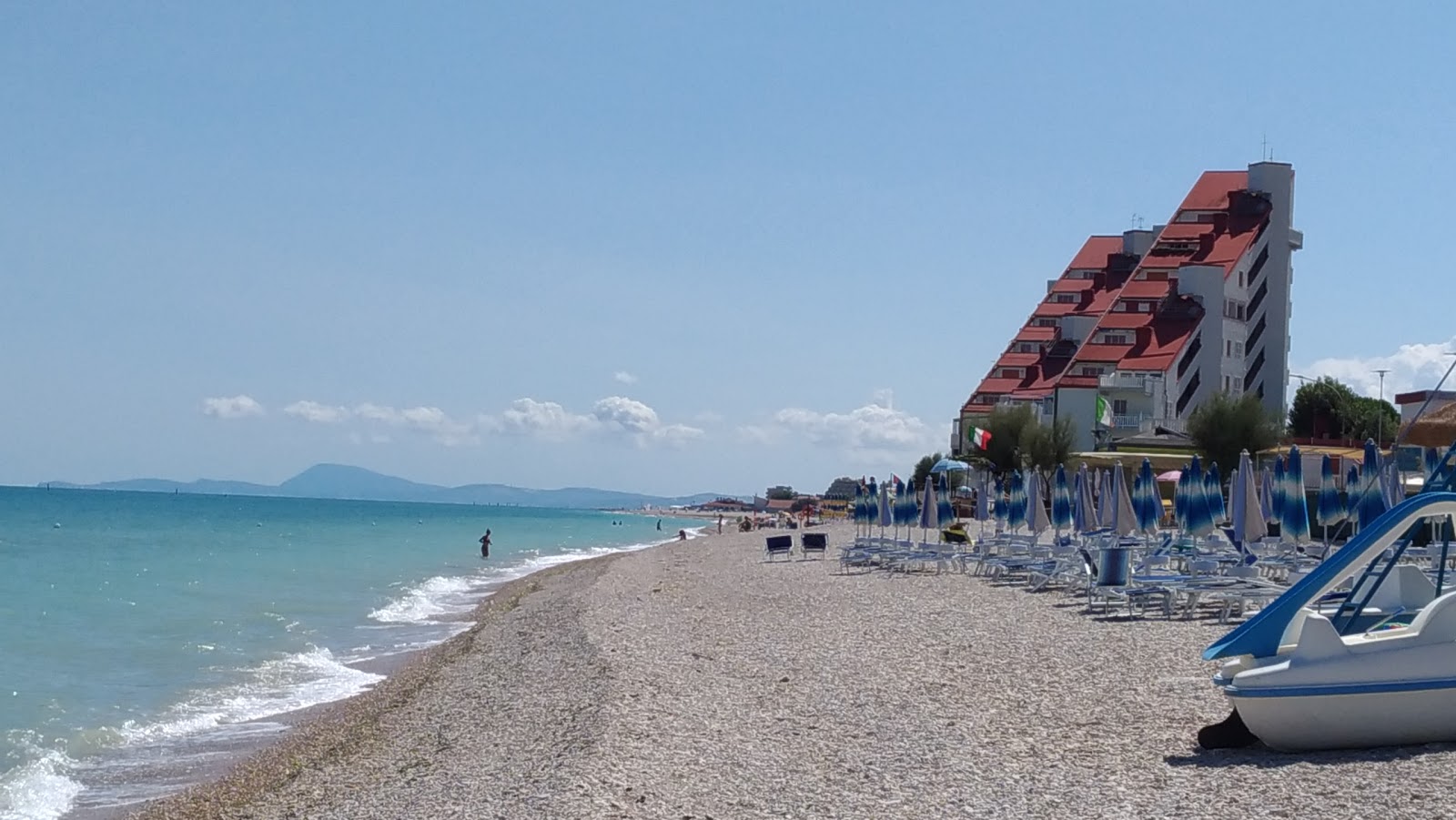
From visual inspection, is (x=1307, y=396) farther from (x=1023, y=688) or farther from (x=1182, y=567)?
(x=1023, y=688)

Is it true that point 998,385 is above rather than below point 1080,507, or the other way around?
above

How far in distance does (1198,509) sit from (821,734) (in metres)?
13.1

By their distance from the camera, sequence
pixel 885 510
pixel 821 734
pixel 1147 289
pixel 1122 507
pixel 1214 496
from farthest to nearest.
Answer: pixel 1147 289, pixel 885 510, pixel 1122 507, pixel 1214 496, pixel 821 734

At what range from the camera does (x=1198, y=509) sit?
22047mm

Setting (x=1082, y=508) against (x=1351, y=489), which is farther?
(x=1082, y=508)

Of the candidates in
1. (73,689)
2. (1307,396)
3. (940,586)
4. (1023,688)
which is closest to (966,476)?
(1307,396)

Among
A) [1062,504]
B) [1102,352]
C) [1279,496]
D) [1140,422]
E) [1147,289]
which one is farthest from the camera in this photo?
[1147,289]

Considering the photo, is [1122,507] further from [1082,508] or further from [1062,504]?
[1062,504]

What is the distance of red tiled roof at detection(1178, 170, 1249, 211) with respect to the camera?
226 feet

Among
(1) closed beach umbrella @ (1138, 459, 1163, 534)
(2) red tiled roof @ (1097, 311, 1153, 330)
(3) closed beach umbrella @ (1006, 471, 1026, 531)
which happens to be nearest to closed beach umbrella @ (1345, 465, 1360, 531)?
(1) closed beach umbrella @ (1138, 459, 1163, 534)

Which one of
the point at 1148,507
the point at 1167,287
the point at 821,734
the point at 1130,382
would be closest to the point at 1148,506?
the point at 1148,507

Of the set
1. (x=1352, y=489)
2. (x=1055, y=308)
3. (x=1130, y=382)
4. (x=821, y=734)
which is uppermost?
(x=1055, y=308)

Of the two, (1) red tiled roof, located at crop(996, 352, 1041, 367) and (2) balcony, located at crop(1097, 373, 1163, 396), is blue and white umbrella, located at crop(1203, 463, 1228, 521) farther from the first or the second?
(1) red tiled roof, located at crop(996, 352, 1041, 367)

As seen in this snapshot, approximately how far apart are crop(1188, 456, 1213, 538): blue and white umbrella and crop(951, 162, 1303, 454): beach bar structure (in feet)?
126
